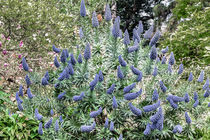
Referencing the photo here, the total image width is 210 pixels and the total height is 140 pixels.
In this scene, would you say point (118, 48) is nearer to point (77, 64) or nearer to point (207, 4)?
point (77, 64)

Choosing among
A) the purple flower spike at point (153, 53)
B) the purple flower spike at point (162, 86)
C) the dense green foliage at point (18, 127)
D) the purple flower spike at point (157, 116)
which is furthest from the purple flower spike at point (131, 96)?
the dense green foliage at point (18, 127)

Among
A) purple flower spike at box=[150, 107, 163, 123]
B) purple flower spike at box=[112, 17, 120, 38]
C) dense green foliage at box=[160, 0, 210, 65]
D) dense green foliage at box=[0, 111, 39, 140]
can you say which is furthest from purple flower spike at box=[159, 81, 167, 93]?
dense green foliage at box=[160, 0, 210, 65]

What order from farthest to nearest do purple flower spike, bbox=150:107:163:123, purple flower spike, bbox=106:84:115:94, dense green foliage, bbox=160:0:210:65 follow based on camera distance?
1. dense green foliage, bbox=160:0:210:65
2. purple flower spike, bbox=106:84:115:94
3. purple flower spike, bbox=150:107:163:123

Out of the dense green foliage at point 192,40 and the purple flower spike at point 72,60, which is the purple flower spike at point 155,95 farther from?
the dense green foliage at point 192,40

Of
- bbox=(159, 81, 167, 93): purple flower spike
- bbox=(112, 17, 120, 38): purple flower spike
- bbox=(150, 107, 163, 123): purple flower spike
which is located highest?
bbox=(112, 17, 120, 38): purple flower spike

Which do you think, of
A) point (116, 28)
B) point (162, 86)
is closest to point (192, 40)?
point (162, 86)

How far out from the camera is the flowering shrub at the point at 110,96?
3.14 metres

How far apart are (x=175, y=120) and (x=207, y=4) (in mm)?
9182

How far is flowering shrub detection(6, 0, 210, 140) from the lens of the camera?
3.14 metres

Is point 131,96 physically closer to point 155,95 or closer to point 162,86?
point 155,95

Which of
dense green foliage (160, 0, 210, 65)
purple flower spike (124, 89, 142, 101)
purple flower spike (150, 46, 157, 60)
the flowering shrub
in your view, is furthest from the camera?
dense green foliage (160, 0, 210, 65)

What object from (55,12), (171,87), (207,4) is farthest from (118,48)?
(207,4)

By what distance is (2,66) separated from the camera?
628cm

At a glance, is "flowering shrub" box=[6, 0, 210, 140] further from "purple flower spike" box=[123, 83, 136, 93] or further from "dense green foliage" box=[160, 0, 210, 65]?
"dense green foliage" box=[160, 0, 210, 65]
